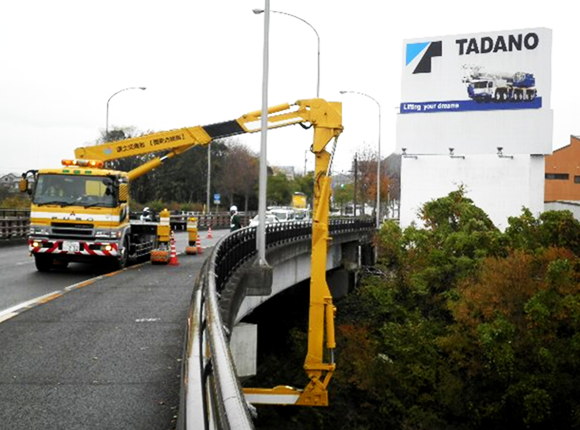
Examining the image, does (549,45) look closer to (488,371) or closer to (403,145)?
(403,145)

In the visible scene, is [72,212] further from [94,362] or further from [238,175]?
[238,175]

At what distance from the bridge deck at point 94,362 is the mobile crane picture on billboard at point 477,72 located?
42.2m

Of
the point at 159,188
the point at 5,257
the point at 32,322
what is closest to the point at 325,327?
the point at 32,322

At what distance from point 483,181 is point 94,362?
4678 centimetres

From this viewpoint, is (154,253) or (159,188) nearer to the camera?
(154,253)

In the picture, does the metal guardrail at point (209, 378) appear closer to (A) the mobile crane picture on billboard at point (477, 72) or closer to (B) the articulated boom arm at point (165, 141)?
(B) the articulated boom arm at point (165, 141)

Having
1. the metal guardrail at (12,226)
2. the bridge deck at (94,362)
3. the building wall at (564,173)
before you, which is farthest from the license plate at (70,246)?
the building wall at (564,173)

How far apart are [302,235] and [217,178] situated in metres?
57.0

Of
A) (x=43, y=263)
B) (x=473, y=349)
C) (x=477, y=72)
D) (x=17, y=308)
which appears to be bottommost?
(x=473, y=349)

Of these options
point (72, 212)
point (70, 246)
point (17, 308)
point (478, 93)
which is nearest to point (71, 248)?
point (70, 246)

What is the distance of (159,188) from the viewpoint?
A: 86.4 m

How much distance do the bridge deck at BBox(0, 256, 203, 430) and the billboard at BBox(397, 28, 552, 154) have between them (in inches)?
1638

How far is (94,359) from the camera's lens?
890 cm

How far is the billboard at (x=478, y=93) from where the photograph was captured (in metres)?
51.7
